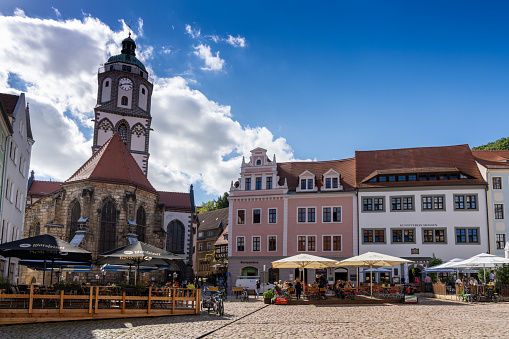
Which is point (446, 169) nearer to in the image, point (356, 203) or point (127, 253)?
point (356, 203)

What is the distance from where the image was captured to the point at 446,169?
4319 cm

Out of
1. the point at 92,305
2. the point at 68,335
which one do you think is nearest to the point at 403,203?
the point at 92,305

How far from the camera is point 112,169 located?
4384 centimetres

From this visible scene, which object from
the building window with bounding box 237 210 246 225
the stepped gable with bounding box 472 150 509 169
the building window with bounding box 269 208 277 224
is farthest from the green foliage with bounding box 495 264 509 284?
the building window with bounding box 237 210 246 225

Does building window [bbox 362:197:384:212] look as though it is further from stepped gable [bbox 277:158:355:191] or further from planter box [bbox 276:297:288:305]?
planter box [bbox 276:297:288:305]

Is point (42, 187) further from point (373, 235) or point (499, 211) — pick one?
point (499, 211)

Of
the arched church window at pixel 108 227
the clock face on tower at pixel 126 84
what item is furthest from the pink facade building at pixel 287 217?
the clock face on tower at pixel 126 84

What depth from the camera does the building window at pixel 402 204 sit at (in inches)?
1690

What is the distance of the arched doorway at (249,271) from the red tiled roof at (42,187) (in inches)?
965

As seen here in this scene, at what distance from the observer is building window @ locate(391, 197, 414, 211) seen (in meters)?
42.9

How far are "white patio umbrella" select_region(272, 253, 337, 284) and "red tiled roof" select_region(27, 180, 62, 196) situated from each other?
35465mm

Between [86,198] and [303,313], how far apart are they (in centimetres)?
2458

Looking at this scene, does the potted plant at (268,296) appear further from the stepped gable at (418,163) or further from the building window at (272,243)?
the stepped gable at (418,163)

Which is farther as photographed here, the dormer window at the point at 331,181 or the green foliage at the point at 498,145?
the green foliage at the point at 498,145
